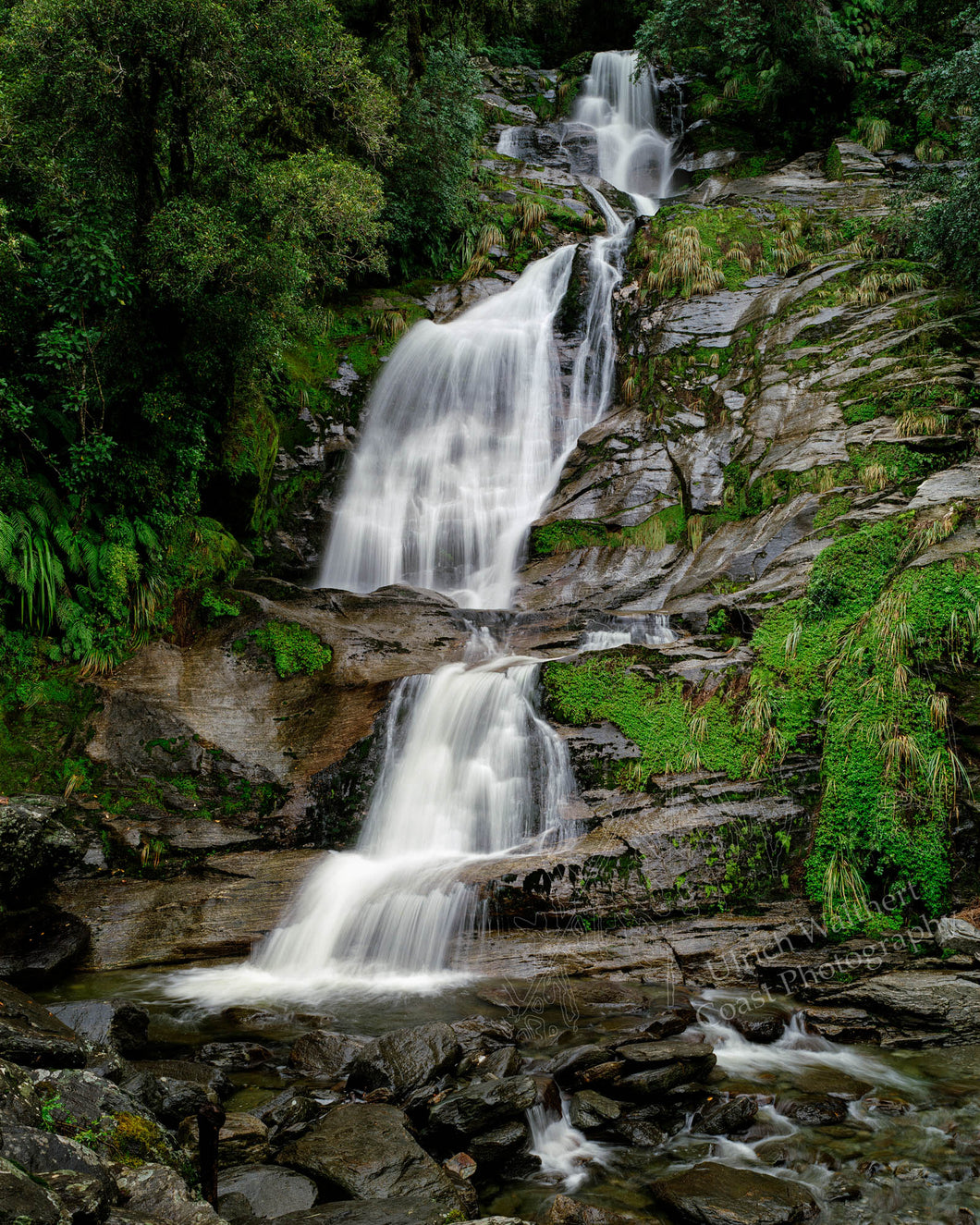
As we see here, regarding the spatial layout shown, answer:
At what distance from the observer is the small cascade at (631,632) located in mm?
10961

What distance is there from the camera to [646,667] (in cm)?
950

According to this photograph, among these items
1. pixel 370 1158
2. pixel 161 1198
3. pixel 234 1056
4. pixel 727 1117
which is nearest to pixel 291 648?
pixel 234 1056

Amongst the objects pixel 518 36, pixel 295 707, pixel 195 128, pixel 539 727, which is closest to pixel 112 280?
pixel 195 128

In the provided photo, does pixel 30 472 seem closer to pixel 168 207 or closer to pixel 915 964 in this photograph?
pixel 168 207

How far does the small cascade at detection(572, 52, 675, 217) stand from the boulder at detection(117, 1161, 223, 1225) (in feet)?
87.8

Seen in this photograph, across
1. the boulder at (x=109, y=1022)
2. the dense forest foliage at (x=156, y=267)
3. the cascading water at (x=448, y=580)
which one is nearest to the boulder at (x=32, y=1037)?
the boulder at (x=109, y=1022)

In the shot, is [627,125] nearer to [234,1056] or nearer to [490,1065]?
[490,1065]

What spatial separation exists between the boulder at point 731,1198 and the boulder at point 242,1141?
7.43 feet

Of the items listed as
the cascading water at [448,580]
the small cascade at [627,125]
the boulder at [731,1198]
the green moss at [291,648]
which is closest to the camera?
the boulder at [731,1198]

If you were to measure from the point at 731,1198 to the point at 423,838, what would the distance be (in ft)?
18.0

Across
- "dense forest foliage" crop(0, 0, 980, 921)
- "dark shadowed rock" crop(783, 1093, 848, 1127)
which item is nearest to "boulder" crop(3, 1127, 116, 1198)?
"dark shadowed rock" crop(783, 1093, 848, 1127)

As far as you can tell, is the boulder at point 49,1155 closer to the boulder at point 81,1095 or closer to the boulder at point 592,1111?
the boulder at point 81,1095

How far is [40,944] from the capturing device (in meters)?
7.27

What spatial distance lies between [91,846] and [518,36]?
36.1m
